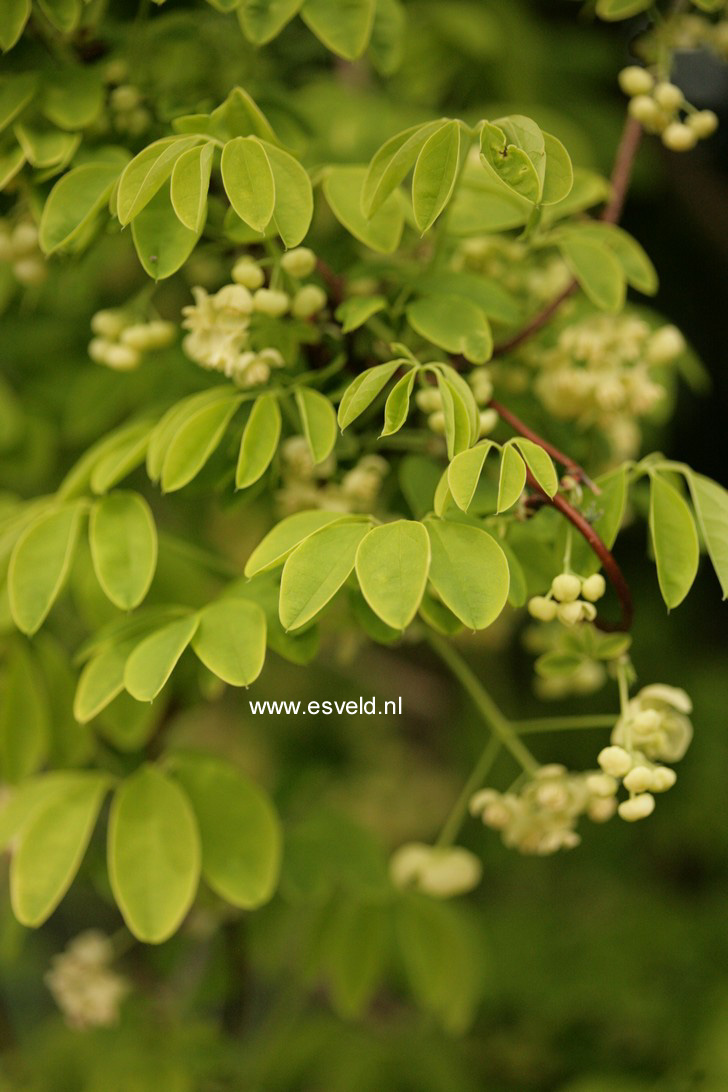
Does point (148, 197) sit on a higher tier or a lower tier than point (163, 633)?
higher

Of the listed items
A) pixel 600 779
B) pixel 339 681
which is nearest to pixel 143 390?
pixel 600 779

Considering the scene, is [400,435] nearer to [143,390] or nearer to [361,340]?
[361,340]

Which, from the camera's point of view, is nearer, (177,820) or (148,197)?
(148,197)

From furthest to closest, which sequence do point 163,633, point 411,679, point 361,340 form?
point 411,679 < point 361,340 < point 163,633

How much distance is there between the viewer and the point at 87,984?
1.29 metres

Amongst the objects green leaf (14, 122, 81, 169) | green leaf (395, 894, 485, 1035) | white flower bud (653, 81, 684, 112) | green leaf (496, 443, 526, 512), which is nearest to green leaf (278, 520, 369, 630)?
green leaf (496, 443, 526, 512)

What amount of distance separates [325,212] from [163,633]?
789 millimetres

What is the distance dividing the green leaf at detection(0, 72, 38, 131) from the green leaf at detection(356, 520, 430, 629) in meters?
0.51

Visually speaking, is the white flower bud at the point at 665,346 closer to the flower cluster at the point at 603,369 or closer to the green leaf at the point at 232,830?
the flower cluster at the point at 603,369

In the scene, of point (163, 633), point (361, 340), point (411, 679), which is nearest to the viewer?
point (163, 633)

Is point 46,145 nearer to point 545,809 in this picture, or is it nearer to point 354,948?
point 545,809

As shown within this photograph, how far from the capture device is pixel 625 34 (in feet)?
7.07

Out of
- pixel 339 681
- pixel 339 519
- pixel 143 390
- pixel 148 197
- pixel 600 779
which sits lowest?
pixel 339 681

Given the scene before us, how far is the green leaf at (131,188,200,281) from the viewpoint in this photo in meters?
0.77
